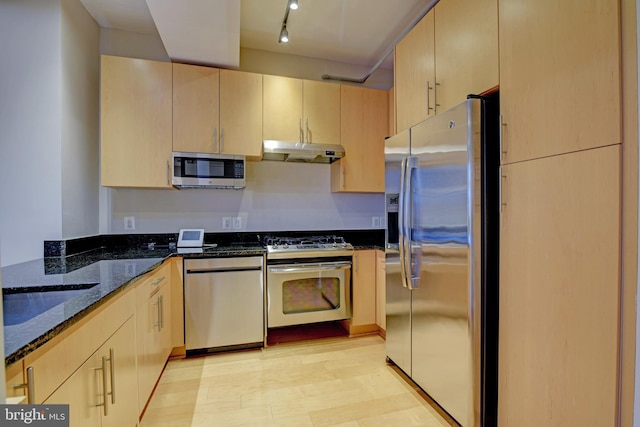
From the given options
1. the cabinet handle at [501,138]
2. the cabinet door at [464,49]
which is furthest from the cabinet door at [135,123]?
the cabinet handle at [501,138]

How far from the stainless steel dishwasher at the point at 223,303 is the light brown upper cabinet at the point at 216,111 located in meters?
1.02

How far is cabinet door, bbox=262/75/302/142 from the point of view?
2.82 meters

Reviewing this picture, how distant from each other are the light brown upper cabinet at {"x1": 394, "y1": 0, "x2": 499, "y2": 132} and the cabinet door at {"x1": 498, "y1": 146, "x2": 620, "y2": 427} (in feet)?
1.95

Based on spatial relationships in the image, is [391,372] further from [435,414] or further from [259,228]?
[259,228]

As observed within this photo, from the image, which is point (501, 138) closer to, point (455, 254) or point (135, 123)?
point (455, 254)

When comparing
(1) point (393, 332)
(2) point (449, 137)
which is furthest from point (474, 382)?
(2) point (449, 137)

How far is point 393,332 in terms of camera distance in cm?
228

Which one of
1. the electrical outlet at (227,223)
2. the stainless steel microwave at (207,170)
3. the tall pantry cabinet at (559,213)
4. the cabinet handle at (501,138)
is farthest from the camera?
the electrical outlet at (227,223)

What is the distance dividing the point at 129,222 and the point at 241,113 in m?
1.46

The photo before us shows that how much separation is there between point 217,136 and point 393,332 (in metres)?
2.21

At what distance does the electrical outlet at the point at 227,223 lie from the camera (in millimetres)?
3043

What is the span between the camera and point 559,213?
124cm

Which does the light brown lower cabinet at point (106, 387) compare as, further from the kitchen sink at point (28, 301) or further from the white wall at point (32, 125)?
the white wall at point (32, 125)

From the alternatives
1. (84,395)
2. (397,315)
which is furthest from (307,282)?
(84,395)
